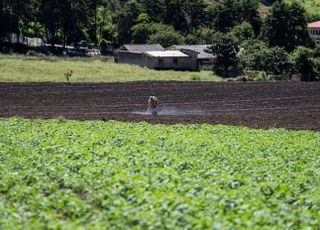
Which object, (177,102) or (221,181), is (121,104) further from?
(221,181)

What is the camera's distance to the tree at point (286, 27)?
338 ft

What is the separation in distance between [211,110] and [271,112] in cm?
349

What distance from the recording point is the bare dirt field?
36000 millimetres

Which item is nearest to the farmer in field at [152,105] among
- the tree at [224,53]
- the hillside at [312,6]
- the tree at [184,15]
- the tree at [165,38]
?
the tree at [224,53]

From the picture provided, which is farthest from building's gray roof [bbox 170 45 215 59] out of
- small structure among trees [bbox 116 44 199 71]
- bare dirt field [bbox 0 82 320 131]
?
bare dirt field [bbox 0 82 320 131]

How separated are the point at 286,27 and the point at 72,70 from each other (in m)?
47.8

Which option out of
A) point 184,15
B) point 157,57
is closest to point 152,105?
point 157,57

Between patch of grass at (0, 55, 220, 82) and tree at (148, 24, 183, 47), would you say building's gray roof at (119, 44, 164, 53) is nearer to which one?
patch of grass at (0, 55, 220, 82)

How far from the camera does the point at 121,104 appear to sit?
139 feet

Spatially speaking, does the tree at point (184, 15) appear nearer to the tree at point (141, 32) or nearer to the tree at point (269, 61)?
the tree at point (141, 32)

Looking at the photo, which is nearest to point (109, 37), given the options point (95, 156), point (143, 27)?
point (143, 27)

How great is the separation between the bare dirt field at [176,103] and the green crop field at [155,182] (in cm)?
1075

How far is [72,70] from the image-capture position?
6481cm

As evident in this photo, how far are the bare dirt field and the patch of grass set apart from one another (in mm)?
6560
